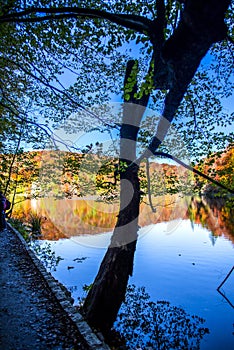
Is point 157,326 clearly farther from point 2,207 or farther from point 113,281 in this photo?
point 2,207

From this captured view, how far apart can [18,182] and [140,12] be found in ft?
44.1

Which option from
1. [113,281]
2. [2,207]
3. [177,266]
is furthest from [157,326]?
[2,207]

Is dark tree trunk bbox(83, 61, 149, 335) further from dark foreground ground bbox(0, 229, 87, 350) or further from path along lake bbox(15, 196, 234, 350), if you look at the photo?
dark foreground ground bbox(0, 229, 87, 350)

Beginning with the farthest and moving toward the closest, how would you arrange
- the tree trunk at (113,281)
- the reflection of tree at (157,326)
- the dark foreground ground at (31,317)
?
the reflection of tree at (157,326)
the tree trunk at (113,281)
the dark foreground ground at (31,317)

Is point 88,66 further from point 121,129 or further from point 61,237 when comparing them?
point 61,237

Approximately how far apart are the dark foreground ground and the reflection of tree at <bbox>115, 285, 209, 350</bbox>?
3.15 m

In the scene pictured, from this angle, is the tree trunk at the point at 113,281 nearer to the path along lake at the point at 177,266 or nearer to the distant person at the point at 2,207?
the path along lake at the point at 177,266

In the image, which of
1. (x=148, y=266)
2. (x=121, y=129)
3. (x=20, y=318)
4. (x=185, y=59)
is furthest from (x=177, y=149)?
(x=148, y=266)

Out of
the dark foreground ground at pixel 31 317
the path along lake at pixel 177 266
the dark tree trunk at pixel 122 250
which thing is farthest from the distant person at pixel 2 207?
the dark tree trunk at pixel 122 250

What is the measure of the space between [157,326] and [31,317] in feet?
15.8

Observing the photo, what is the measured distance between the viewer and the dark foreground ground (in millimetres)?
3514

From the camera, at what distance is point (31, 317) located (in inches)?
167

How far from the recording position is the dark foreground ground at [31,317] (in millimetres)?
3514

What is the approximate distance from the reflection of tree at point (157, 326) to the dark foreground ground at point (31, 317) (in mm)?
3152
